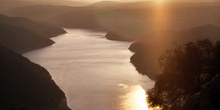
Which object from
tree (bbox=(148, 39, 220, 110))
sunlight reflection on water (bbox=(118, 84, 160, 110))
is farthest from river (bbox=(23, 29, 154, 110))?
tree (bbox=(148, 39, 220, 110))

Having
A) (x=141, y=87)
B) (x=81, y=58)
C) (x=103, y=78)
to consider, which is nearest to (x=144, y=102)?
(x=141, y=87)

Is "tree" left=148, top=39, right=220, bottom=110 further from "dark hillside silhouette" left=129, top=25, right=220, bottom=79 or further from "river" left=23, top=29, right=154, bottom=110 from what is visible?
"dark hillside silhouette" left=129, top=25, right=220, bottom=79

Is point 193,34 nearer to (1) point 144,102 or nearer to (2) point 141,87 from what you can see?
(2) point 141,87

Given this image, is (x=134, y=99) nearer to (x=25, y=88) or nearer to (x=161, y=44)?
(x=25, y=88)

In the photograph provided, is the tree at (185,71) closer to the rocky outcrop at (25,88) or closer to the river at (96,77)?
the river at (96,77)

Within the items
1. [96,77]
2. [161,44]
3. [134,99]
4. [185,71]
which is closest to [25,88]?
[134,99]
